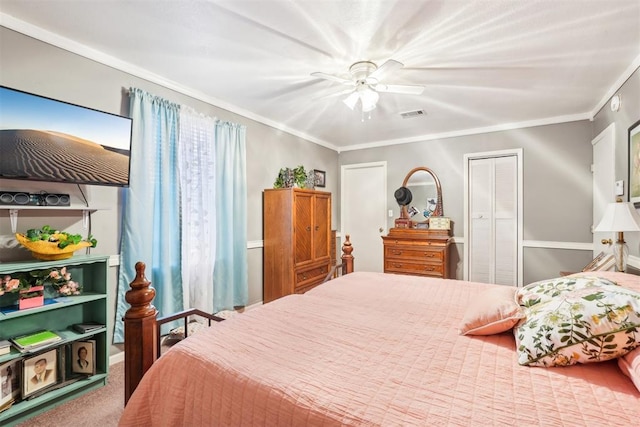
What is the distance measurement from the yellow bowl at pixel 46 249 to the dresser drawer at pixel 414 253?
12.1 ft

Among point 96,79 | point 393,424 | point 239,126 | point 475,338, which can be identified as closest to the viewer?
point 393,424

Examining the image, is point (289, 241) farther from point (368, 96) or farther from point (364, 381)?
point (364, 381)

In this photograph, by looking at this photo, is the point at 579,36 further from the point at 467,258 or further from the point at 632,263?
the point at 467,258

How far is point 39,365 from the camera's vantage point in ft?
6.32

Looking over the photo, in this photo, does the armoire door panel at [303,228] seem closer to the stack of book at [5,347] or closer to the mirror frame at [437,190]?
the mirror frame at [437,190]

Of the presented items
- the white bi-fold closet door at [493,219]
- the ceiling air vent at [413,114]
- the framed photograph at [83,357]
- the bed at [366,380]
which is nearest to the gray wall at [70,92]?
the framed photograph at [83,357]

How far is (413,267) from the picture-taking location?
433 centimetres

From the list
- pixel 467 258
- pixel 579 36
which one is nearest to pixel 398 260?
pixel 467 258

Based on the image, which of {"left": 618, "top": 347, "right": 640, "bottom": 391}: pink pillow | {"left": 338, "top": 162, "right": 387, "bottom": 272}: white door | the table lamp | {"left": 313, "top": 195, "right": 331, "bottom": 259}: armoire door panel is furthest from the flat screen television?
{"left": 338, "top": 162, "right": 387, "bottom": 272}: white door

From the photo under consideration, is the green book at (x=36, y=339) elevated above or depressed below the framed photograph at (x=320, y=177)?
below

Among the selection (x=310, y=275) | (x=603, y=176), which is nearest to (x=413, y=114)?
(x=603, y=176)

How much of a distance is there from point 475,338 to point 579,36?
2.24 meters

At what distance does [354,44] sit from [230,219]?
7.24ft

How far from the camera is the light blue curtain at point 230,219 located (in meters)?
3.36
